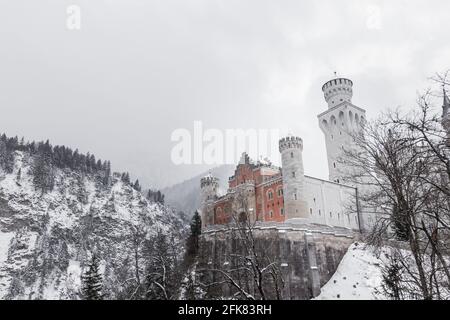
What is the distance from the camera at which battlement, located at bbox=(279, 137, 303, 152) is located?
51441 mm

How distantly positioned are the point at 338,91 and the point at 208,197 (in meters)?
28.6

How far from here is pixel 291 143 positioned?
51562mm

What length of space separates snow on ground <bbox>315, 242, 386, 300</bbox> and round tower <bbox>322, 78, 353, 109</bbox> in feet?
102

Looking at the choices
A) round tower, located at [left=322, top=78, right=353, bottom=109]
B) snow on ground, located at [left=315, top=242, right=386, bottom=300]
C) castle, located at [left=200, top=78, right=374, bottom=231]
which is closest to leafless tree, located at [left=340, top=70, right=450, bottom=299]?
snow on ground, located at [left=315, top=242, right=386, bottom=300]

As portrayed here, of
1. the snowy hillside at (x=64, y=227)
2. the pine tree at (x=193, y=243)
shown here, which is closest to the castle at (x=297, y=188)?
the pine tree at (x=193, y=243)

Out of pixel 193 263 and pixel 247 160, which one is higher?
pixel 247 160

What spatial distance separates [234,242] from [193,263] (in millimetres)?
7839

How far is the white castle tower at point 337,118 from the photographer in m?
62.8

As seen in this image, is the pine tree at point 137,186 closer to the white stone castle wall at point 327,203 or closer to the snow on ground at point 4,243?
the snow on ground at point 4,243

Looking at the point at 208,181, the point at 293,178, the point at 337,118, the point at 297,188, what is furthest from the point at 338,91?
the point at 208,181

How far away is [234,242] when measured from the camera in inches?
1644
